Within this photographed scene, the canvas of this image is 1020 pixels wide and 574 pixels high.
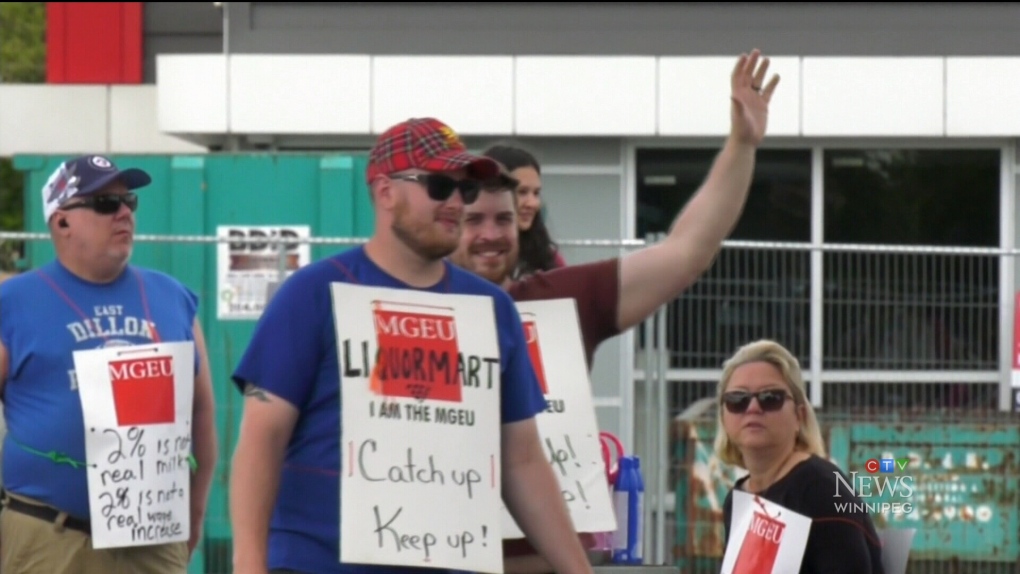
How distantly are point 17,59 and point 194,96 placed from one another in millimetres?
19549

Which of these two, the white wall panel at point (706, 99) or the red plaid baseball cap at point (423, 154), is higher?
the white wall panel at point (706, 99)

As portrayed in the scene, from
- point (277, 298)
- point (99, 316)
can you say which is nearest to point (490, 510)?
point (277, 298)

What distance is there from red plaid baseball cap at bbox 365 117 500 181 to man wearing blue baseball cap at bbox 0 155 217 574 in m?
2.29

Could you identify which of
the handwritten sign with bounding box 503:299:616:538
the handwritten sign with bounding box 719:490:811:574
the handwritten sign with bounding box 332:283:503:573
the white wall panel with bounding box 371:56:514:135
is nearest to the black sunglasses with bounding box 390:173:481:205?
the handwritten sign with bounding box 332:283:503:573

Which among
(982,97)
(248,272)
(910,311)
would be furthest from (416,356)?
(982,97)

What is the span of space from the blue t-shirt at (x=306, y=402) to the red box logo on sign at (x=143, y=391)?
2.19m

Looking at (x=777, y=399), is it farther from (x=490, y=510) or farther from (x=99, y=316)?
(x=99, y=316)

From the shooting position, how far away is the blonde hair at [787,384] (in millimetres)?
4867

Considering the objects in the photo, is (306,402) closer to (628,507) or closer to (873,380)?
(628,507)

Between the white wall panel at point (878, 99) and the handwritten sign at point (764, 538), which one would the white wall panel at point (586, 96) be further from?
the handwritten sign at point (764, 538)

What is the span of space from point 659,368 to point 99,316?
4397mm

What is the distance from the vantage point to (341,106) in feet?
48.7

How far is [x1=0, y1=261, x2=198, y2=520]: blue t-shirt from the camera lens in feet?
18.9

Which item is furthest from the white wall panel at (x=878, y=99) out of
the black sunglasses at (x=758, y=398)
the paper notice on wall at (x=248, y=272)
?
the black sunglasses at (x=758, y=398)
